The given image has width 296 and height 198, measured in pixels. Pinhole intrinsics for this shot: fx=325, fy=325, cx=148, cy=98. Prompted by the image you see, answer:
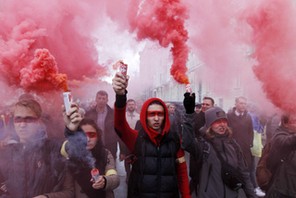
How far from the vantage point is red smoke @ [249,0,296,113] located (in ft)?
14.5

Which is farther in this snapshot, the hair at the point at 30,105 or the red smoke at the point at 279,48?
the red smoke at the point at 279,48

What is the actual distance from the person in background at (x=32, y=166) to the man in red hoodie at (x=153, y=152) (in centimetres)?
63

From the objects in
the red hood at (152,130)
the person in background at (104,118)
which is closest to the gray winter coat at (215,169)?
the red hood at (152,130)

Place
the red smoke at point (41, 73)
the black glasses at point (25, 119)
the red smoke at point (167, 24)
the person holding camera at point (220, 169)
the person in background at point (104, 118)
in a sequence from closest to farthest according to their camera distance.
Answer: the black glasses at point (25, 119)
the person holding camera at point (220, 169)
the red smoke at point (41, 73)
the red smoke at point (167, 24)
the person in background at point (104, 118)

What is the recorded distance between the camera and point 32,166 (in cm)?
288

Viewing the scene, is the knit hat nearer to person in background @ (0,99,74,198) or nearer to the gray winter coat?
the gray winter coat

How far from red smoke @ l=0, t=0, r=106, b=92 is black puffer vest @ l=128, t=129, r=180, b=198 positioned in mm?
1472

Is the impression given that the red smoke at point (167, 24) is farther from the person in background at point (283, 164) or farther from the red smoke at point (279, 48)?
the person in background at point (283, 164)

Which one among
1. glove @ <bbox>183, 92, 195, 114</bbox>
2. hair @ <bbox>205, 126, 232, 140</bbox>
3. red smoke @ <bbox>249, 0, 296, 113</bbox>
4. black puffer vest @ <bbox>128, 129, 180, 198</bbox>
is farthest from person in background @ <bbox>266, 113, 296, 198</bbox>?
black puffer vest @ <bbox>128, 129, 180, 198</bbox>

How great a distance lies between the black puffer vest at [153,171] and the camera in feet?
9.57

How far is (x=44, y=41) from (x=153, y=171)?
2326 mm

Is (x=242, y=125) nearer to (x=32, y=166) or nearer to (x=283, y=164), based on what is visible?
(x=283, y=164)

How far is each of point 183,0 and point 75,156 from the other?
3181 mm

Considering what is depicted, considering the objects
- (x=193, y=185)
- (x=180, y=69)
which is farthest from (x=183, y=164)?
(x=180, y=69)
